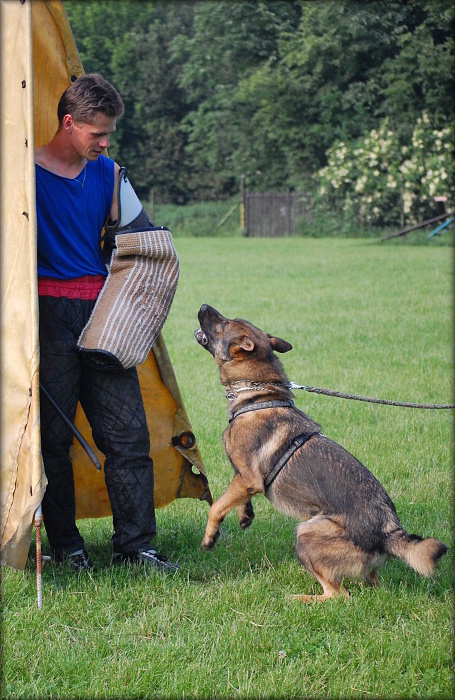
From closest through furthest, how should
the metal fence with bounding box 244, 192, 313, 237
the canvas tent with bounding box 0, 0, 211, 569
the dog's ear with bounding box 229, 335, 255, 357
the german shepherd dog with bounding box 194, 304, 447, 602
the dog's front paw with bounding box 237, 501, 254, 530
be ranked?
the canvas tent with bounding box 0, 0, 211, 569 < the german shepherd dog with bounding box 194, 304, 447, 602 < the dog's ear with bounding box 229, 335, 255, 357 < the dog's front paw with bounding box 237, 501, 254, 530 < the metal fence with bounding box 244, 192, 313, 237

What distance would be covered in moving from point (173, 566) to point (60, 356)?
4.18 feet

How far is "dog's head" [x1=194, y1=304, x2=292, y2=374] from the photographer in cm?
475

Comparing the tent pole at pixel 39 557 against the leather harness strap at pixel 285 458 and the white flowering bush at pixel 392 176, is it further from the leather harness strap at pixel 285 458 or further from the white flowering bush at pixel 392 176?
the white flowering bush at pixel 392 176

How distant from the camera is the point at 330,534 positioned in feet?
13.3

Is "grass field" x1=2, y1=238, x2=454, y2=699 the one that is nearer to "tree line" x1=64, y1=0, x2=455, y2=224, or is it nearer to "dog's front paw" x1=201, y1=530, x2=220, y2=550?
"dog's front paw" x1=201, y1=530, x2=220, y2=550

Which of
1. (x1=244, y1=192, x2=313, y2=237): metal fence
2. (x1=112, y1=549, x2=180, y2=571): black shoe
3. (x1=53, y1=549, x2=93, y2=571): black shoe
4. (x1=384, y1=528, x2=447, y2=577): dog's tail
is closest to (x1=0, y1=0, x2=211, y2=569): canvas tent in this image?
(x1=53, y1=549, x2=93, y2=571): black shoe

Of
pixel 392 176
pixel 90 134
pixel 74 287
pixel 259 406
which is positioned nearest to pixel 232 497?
pixel 259 406

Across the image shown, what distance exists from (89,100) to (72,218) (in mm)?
585

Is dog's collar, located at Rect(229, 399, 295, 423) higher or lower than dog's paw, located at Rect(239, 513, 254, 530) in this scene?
higher

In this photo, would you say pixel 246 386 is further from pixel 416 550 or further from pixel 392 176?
pixel 392 176

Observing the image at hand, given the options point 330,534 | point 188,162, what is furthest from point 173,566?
point 188,162

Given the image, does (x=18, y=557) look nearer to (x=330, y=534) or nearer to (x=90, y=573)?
(x=90, y=573)

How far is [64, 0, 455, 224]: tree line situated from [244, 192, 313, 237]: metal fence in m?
1.70

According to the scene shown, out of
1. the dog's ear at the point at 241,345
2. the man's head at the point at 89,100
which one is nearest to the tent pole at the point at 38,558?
the dog's ear at the point at 241,345
